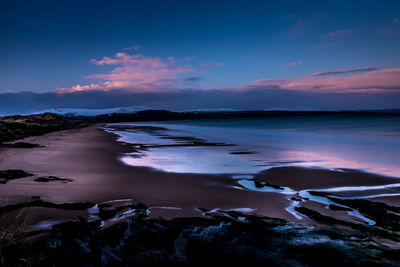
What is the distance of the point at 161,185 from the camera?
A: 6.26 m

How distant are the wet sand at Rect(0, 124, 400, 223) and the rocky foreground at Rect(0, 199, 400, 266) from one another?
59 centimetres

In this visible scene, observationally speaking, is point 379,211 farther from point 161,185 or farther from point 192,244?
point 161,185

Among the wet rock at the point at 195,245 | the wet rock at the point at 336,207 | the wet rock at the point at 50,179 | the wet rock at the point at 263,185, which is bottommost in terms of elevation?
the wet rock at the point at 336,207

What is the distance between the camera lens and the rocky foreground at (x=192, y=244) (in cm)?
278

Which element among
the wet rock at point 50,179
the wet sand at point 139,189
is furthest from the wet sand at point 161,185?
the wet rock at point 50,179

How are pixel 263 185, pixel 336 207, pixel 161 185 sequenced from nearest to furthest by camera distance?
pixel 336 207
pixel 161 185
pixel 263 185

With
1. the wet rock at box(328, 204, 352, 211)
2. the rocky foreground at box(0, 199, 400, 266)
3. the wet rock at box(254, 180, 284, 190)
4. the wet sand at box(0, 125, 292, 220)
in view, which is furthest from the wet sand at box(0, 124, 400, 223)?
the wet rock at box(328, 204, 352, 211)

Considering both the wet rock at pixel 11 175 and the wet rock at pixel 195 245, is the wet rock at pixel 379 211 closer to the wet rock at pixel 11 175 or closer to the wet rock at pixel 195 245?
the wet rock at pixel 195 245

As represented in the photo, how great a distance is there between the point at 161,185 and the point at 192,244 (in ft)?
10.3

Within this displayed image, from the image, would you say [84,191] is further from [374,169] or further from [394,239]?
[374,169]

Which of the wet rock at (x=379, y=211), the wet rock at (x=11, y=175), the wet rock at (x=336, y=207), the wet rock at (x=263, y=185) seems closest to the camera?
the wet rock at (x=379, y=211)

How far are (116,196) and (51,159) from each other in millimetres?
5775

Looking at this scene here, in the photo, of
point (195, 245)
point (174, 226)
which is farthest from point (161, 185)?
point (195, 245)

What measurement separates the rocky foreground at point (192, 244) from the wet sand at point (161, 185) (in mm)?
588
